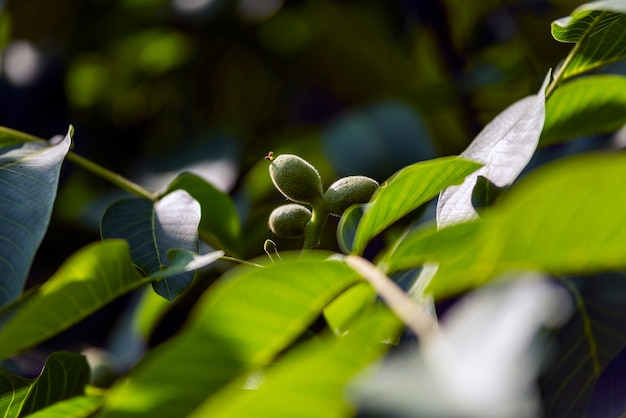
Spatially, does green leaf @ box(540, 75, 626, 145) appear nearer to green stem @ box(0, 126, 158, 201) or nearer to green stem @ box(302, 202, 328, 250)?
green stem @ box(302, 202, 328, 250)

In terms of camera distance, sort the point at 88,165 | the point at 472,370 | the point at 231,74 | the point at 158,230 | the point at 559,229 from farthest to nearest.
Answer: the point at 231,74 < the point at 88,165 < the point at 158,230 < the point at 559,229 < the point at 472,370

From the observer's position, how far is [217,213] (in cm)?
138

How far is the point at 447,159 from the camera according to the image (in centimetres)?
77

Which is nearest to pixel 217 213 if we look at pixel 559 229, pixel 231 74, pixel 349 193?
pixel 349 193

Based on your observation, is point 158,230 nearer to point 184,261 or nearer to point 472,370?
point 184,261

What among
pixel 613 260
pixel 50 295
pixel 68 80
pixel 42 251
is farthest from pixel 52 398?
pixel 68 80

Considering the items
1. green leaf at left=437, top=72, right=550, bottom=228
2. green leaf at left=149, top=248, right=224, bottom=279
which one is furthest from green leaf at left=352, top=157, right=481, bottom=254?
green leaf at left=149, top=248, right=224, bottom=279

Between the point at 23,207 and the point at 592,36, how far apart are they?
0.69 m

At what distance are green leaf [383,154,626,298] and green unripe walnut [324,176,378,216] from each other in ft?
1.55

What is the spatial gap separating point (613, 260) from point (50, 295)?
462 millimetres

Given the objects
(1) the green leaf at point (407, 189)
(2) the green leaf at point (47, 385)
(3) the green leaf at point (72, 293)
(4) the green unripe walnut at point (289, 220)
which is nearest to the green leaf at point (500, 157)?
(1) the green leaf at point (407, 189)

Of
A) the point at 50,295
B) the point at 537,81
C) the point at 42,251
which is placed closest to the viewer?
the point at 50,295

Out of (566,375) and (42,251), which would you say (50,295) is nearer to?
(566,375)

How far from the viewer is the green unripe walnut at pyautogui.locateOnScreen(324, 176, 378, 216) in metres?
1.02
